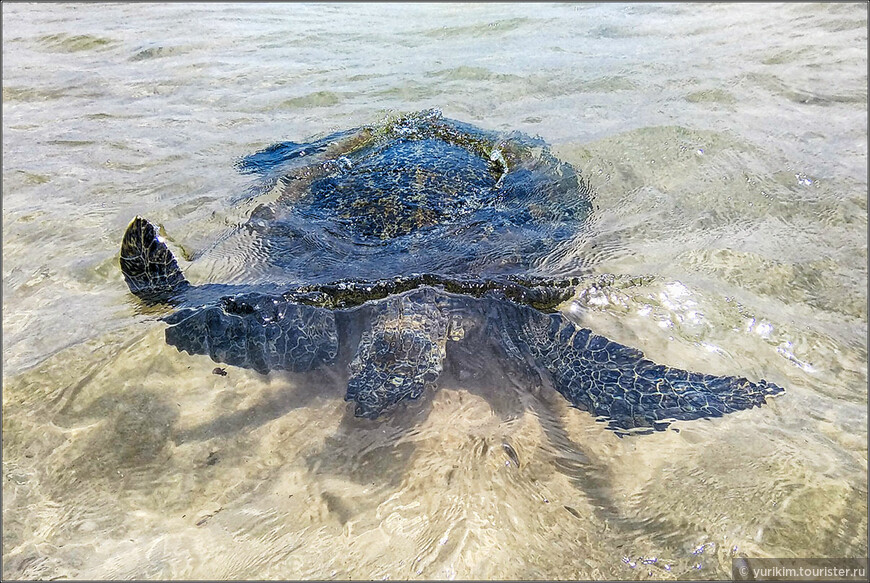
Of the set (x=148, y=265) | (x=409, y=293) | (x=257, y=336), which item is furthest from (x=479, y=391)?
(x=148, y=265)

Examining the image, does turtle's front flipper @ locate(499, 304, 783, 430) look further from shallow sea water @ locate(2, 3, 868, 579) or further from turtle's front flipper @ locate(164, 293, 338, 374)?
turtle's front flipper @ locate(164, 293, 338, 374)

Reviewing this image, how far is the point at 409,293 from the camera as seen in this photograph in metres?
3.57

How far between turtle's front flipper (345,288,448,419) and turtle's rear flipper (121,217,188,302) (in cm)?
154

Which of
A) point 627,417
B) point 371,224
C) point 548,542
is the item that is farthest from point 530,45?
point 548,542

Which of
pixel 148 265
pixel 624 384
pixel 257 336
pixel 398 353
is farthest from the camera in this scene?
pixel 148 265

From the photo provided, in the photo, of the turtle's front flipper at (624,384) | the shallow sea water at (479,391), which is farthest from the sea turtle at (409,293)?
the shallow sea water at (479,391)

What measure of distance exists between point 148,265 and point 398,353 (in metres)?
1.98

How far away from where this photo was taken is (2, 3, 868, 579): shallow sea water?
230 centimetres

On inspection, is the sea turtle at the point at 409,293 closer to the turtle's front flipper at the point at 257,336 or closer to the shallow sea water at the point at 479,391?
the turtle's front flipper at the point at 257,336

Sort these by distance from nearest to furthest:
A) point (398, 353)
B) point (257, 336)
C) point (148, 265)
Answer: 1. point (398, 353)
2. point (257, 336)
3. point (148, 265)

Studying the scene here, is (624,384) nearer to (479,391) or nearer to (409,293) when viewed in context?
(479,391)

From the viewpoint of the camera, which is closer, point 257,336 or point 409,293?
point 257,336

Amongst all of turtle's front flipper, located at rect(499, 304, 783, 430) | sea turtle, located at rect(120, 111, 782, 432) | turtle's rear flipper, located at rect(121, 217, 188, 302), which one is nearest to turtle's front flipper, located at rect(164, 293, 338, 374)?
sea turtle, located at rect(120, 111, 782, 432)

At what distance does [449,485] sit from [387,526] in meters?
0.39
